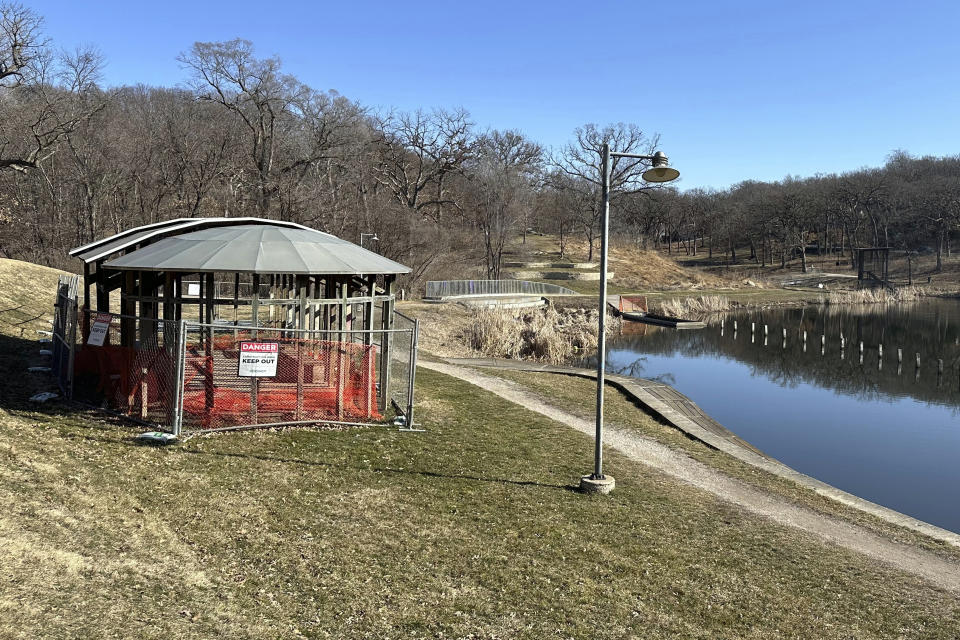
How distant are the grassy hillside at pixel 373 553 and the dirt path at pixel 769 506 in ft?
1.69

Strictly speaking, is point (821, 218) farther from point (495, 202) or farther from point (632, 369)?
point (632, 369)

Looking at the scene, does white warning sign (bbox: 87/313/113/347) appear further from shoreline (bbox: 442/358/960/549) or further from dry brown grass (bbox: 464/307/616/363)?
dry brown grass (bbox: 464/307/616/363)

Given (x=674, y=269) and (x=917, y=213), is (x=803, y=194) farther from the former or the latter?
(x=674, y=269)

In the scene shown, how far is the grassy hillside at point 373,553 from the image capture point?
6.39 meters

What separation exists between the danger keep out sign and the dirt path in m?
7.06

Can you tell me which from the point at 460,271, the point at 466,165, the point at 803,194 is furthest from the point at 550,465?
the point at 803,194

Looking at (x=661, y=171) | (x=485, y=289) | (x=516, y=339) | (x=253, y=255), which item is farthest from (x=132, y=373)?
(x=485, y=289)

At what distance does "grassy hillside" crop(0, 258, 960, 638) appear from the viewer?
6.39 meters

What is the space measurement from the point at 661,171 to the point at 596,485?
4808 millimetres

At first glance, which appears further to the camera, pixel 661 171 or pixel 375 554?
pixel 661 171

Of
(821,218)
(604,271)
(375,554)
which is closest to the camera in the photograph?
(375,554)

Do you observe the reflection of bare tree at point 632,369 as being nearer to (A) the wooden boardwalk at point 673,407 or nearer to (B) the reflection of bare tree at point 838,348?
(B) the reflection of bare tree at point 838,348

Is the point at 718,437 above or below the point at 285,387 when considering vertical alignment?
below

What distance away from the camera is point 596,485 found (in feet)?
35.9
